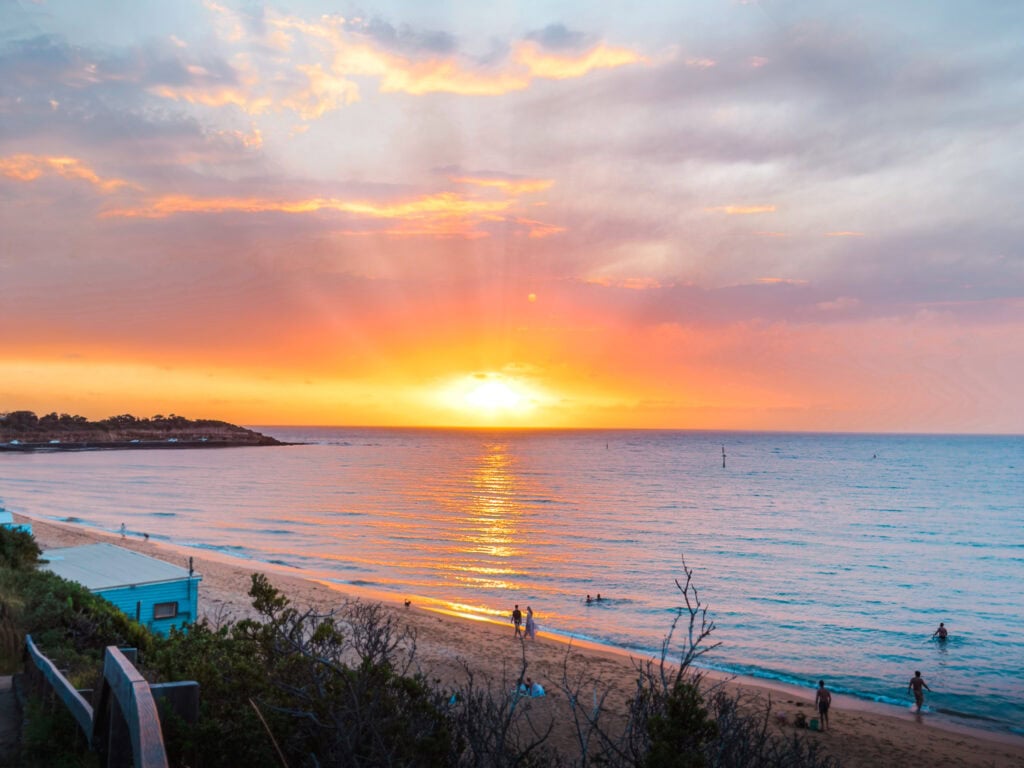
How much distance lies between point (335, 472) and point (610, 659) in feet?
313

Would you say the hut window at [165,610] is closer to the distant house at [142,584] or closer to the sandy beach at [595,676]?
the distant house at [142,584]

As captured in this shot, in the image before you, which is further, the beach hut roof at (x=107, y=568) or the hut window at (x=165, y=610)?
the hut window at (x=165, y=610)

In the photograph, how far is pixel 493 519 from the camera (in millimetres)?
64688

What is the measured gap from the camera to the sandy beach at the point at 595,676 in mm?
19234

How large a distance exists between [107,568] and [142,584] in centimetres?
155

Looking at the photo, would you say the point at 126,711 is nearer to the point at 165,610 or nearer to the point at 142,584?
the point at 142,584

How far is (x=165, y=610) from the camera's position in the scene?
65.5ft

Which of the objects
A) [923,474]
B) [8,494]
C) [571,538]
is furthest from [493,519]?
[923,474]

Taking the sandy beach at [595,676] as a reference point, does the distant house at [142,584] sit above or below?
above

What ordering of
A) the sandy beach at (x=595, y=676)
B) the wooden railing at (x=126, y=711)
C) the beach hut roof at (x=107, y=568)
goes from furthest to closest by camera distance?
the sandy beach at (x=595, y=676) → the beach hut roof at (x=107, y=568) → the wooden railing at (x=126, y=711)

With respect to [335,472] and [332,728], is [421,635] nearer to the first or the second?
[332,728]

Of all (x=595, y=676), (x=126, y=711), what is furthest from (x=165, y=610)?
(x=126, y=711)

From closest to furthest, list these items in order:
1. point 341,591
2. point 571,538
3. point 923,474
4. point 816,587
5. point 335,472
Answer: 1. point 341,591
2. point 816,587
3. point 571,538
4. point 335,472
5. point 923,474

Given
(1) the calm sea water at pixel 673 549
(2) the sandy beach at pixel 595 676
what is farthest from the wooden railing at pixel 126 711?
(1) the calm sea water at pixel 673 549
